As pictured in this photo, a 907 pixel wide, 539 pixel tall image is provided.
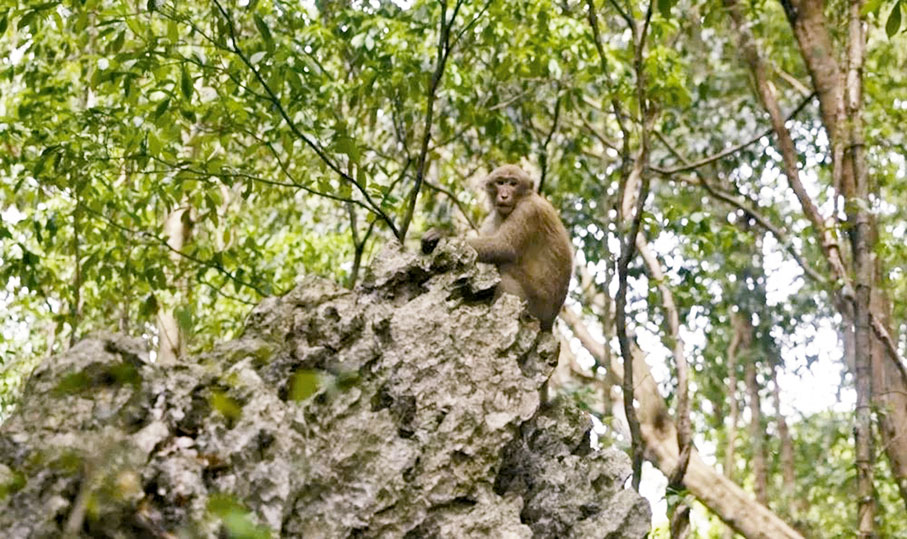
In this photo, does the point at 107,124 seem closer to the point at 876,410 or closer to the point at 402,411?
the point at 402,411

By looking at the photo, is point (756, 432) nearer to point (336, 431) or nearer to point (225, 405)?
point (336, 431)

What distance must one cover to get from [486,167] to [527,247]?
12.2 ft

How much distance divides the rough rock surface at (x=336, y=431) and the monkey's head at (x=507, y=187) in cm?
313

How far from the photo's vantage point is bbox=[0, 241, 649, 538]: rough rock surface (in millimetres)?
3133

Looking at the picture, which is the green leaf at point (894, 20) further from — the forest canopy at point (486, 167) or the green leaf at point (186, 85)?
the green leaf at point (186, 85)

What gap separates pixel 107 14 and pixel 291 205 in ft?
15.0

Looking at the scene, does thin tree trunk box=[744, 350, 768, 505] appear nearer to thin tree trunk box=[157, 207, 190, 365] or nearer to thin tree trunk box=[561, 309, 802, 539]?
thin tree trunk box=[561, 309, 802, 539]

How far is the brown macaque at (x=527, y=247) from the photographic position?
25.0 feet

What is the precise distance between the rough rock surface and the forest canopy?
0.48 m

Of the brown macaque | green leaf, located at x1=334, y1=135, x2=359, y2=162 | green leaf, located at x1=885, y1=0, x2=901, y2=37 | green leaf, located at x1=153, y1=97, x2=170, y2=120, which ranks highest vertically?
the brown macaque

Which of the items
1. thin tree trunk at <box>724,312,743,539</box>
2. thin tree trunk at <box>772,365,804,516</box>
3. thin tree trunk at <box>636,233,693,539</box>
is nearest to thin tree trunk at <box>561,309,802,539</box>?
thin tree trunk at <box>636,233,693,539</box>

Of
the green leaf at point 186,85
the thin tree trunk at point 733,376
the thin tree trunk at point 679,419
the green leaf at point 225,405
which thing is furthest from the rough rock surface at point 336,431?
the thin tree trunk at point 733,376

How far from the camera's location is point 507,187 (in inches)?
314

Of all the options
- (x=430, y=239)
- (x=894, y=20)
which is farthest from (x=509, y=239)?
(x=894, y=20)
